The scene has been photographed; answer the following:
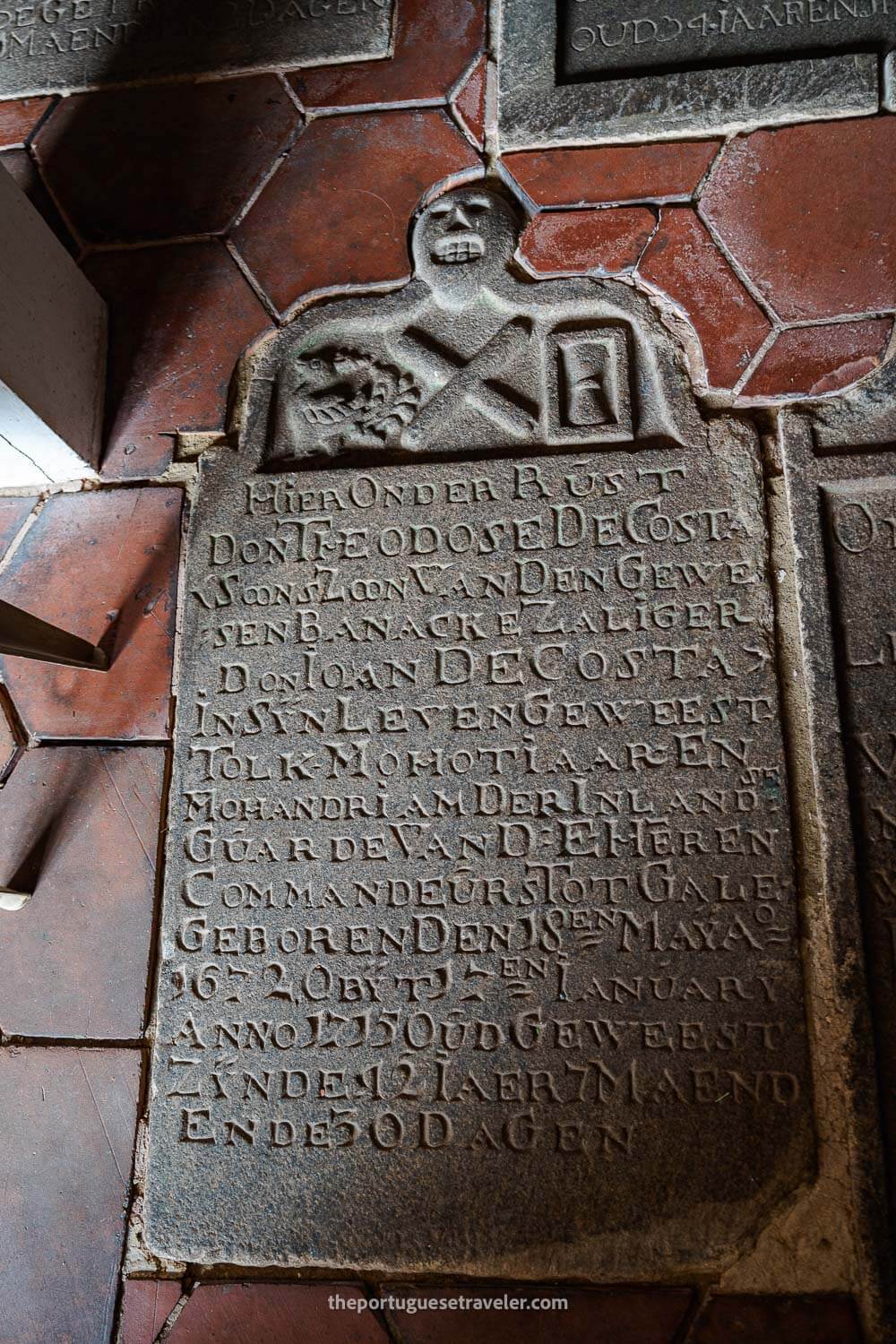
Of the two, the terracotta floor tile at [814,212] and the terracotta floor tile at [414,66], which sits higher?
the terracotta floor tile at [414,66]

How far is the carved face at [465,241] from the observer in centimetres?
239

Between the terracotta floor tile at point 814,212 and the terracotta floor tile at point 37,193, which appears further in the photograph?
the terracotta floor tile at point 37,193

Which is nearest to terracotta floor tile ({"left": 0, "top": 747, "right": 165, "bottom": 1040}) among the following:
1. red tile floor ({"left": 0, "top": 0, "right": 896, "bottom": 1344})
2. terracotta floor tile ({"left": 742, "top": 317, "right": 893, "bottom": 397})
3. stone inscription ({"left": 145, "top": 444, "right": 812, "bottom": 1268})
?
red tile floor ({"left": 0, "top": 0, "right": 896, "bottom": 1344})

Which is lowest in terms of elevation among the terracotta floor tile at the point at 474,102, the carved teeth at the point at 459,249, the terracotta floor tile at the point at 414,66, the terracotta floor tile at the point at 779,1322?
the terracotta floor tile at the point at 779,1322

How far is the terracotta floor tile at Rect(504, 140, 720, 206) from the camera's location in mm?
2400

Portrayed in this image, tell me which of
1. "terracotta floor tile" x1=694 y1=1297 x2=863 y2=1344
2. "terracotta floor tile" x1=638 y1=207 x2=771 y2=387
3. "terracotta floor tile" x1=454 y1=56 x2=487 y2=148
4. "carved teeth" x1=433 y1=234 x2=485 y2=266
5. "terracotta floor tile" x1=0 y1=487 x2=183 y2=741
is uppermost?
"terracotta floor tile" x1=454 y1=56 x2=487 y2=148

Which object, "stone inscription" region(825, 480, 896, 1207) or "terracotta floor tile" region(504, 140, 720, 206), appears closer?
"stone inscription" region(825, 480, 896, 1207)

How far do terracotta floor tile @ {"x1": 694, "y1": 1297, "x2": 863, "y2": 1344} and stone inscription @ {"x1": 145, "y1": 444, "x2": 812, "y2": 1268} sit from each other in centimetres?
15

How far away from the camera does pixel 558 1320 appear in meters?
1.87

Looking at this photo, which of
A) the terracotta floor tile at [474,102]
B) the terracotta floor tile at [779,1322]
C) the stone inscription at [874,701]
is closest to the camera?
the terracotta floor tile at [779,1322]

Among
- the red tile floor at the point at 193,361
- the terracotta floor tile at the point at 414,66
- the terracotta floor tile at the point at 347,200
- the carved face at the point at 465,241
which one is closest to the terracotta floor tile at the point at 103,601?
the red tile floor at the point at 193,361

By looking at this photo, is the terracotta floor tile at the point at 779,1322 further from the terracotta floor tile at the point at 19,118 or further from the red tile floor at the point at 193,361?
the terracotta floor tile at the point at 19,118

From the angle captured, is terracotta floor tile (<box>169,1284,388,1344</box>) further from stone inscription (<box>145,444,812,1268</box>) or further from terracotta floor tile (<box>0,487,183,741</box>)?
terracotta floor tile (<box>0,487,183,741</box>)

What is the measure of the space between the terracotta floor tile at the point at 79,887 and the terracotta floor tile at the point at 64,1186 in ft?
0.28
